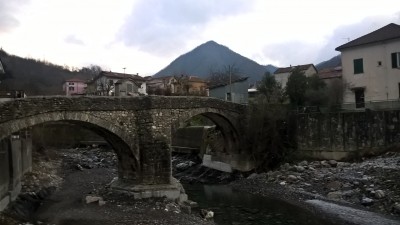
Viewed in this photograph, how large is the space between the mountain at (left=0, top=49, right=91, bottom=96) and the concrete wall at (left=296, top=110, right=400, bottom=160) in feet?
86.2

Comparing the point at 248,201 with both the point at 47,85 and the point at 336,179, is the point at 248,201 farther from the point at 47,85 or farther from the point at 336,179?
the point at 47,85

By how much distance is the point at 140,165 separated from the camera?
23078 mm

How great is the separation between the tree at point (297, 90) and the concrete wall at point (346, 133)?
181 inches

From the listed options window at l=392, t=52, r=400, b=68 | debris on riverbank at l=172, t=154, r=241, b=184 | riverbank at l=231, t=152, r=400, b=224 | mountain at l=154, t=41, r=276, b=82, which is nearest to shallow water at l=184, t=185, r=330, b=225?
riverbank at l=231, t=152, r=400, b=224

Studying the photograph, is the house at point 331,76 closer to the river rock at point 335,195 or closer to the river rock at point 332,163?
the river rock at point 332,163

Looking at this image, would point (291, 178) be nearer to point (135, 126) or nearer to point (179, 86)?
point (135, 126)

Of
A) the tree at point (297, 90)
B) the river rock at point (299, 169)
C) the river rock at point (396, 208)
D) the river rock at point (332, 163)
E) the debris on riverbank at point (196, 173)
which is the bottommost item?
the debris on riverbank at point (196, 173)

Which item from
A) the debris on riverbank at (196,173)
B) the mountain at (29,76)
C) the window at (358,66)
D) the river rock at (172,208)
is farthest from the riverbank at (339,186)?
the mountain at (29,76)

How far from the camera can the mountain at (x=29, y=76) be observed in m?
46.1

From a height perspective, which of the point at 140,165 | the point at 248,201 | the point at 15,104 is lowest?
the point at 248,201

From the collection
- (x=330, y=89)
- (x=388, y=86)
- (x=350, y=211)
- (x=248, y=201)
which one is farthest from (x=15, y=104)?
(x=388, y=86)

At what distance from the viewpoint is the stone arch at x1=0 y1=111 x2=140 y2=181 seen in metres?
18.7

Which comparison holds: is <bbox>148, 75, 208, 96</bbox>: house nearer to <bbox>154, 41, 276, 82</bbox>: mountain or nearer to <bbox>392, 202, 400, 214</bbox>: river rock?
<bbox>392, 202, 400, 214</bbox>: river rock

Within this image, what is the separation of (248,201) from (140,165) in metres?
6.15
